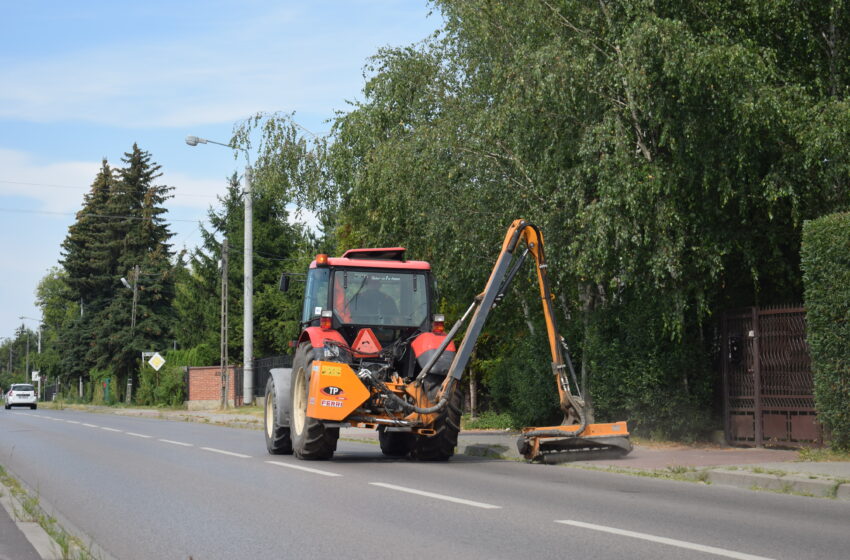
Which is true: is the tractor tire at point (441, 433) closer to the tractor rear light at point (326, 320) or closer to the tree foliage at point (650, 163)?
the tractor rear light at point (326, 320)

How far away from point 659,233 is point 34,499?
9.55m

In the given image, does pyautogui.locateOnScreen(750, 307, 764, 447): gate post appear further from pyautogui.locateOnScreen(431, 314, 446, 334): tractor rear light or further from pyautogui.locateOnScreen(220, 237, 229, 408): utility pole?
pyautogui.locateOnScreen(220, 237, 229, 408): utility pole

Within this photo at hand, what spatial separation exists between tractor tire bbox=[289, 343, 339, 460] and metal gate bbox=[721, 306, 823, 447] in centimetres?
657

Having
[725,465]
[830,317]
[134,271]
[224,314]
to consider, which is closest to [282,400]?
[725,465]

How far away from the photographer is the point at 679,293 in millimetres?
16344

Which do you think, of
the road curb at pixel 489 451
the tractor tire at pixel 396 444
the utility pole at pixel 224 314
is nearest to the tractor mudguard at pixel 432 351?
the tractor tire at pixel 396 444

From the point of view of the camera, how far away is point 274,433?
16.9 metres

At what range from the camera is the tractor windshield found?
16.1m

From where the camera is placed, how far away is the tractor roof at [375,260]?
52.7ft

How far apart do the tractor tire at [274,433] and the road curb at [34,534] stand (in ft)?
21.1

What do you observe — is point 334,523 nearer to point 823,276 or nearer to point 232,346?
point 823,276

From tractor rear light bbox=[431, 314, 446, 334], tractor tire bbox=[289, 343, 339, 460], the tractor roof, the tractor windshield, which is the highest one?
the tractor roof

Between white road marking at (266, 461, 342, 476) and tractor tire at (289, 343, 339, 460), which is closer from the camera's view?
white road marking at (266, 461, 342, 476)

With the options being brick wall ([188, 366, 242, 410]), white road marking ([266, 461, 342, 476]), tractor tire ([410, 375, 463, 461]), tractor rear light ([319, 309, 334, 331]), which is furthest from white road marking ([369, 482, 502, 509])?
brick wall ([188, 366, 242, 410])
